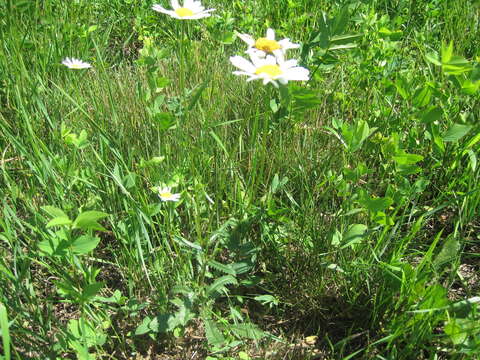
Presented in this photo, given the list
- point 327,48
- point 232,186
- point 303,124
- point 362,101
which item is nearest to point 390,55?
point 362,101

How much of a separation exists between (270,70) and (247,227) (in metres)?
0.50

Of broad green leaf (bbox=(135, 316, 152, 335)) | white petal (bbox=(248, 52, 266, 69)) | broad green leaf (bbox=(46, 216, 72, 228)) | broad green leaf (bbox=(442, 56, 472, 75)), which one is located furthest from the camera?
broad green leaf (bbox=(442, 56, 472, 75))

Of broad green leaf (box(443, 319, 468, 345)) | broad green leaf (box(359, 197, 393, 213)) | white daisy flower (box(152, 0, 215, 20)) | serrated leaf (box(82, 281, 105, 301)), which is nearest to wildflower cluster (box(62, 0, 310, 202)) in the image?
white daisy flower (box(152, 0, 215, 20))

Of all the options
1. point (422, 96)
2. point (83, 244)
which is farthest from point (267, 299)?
point (422, 96)

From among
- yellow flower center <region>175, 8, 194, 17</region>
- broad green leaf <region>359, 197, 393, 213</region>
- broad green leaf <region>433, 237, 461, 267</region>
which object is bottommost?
broad green leaf <region>433, 237, 461, 267</region>

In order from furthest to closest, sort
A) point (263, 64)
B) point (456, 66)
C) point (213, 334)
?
point (456, 66)
point (213, 334)
point (263, 64)

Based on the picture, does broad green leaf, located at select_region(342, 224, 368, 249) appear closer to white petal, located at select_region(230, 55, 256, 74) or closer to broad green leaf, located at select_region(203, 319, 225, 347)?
broad green leaf, located at select_region(203, 319, 225, 347)

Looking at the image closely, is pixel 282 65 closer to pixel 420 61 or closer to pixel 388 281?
pixel 388 281

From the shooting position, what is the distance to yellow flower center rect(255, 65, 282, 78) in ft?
3.36

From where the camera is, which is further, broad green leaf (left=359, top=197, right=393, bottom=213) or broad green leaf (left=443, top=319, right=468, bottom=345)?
broad green leaf (left=359, top=197, right=393, bottom=213)

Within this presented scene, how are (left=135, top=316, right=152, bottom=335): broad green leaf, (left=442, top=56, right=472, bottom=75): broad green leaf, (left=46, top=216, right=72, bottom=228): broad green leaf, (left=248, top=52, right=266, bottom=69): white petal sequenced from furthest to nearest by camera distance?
1. (left=442, top=56, right=472, bottom=75): broad green leaf
2. (left=135, top=316, right=152, bottom=335): broad green leaf
3. (left=248, top=52, right=266, bottom=69): white petal
4. (left=46, top=216, right=72, bottom=228): broad green leaf

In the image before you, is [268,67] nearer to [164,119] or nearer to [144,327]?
[164,119]

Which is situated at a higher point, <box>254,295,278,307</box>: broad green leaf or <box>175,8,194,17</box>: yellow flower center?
<box>175,8,194,17</box>: yellow flower center

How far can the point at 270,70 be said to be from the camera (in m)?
1.04
